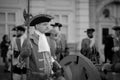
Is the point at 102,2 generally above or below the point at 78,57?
above

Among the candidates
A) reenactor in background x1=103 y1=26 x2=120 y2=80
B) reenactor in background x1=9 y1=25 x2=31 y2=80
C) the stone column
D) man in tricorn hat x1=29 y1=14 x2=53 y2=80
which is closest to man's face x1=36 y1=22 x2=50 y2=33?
man in tricorn hat x1=29 y1=14 x2=53 y2=80

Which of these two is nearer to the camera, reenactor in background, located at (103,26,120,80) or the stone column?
reenactor in background, located at (103,26,120,80)

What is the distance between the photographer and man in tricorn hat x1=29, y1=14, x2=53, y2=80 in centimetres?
602

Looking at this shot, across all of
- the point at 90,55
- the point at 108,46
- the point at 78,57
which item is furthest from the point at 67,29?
Result: the point at 78,57

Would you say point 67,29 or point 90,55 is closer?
point 90,55

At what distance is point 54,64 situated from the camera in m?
6.27

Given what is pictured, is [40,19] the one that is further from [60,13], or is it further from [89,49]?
[60,13]

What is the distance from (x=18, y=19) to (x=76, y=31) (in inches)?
119

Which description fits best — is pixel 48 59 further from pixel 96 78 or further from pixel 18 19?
pixel 18 19

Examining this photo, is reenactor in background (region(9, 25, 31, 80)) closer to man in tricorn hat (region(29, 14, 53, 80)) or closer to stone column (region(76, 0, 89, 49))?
man in tricorn hat (region(29, 14, 53, 80))

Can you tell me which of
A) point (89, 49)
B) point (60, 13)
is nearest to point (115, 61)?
point (89, 49)

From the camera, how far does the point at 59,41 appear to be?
11828 millimetres

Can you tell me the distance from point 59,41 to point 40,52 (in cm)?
574

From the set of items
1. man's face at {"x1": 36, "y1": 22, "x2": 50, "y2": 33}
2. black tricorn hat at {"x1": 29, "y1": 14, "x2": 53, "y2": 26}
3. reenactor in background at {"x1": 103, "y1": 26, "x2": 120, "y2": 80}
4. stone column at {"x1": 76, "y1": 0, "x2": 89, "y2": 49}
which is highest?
stone column at {"x1": 76, "y1": 0, "x2": 89, "y2": 49}
